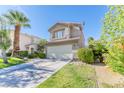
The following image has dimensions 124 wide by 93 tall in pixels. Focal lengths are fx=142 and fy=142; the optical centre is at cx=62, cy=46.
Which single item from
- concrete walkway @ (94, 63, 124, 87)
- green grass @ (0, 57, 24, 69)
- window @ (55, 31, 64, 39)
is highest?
window @ (55, 31, 64, 39)

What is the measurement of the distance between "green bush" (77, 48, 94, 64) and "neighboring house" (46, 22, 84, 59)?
0.43ft

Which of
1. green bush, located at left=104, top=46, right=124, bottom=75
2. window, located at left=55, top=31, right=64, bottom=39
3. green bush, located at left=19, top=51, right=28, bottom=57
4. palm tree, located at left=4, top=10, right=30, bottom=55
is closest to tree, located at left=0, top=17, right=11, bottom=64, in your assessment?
palm tree, located at left=4, top=10, right=30, bottom=55

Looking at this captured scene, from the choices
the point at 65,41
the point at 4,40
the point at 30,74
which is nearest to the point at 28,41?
the point at 30,74

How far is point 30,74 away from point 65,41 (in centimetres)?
123

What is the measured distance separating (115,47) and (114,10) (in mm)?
1012

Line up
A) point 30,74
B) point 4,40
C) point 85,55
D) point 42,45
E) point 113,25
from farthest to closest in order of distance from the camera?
point 4,40
point 113,25
point 42,45
point 85,55
point 30,74

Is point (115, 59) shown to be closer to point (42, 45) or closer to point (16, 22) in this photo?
point (42, 45)

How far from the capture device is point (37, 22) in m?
3.70

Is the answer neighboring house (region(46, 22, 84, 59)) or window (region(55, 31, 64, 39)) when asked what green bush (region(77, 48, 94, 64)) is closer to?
neighboring house (region(46, 22, 84, 59))

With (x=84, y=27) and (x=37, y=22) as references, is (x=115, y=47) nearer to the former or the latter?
(x=84, y=27)

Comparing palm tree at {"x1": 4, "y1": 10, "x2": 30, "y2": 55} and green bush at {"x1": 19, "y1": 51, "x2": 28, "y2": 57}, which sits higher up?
palm tree at {"x1": 4, "y1": 10, "x2": 30, "y2": 55}

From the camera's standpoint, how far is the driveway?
3123 mm

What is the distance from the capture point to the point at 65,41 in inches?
149
